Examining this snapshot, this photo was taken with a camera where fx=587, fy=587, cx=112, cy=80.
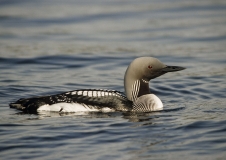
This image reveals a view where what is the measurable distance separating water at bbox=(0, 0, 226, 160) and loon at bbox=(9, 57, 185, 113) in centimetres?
15

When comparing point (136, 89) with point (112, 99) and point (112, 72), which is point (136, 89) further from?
point (112, 72)

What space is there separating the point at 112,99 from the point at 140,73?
57 centimetres

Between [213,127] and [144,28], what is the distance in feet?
27.2

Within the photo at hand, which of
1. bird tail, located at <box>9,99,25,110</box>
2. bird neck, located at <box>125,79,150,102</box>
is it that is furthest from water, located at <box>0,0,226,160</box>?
bird neck, located at <box>125,79,150,102</box>

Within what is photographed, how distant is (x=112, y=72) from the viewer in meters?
11.4

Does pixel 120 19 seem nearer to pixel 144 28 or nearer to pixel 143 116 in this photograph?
pixel 144 28

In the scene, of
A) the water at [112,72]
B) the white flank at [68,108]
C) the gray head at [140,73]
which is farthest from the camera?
the gray head at [140,73]

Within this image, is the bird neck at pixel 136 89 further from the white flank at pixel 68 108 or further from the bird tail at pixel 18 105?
the bird tail at pixel 18 105

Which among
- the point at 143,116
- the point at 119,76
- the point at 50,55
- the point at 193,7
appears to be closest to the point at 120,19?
the point at 193,7

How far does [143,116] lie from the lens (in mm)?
8133

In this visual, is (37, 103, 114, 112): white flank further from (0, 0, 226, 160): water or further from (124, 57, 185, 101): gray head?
(124, 57, 185, 101): gray head

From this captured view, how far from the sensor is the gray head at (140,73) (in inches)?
330

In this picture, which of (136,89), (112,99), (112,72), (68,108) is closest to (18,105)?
(68,108)

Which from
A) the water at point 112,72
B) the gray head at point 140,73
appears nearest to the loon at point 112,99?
the gray head at point 140,73
